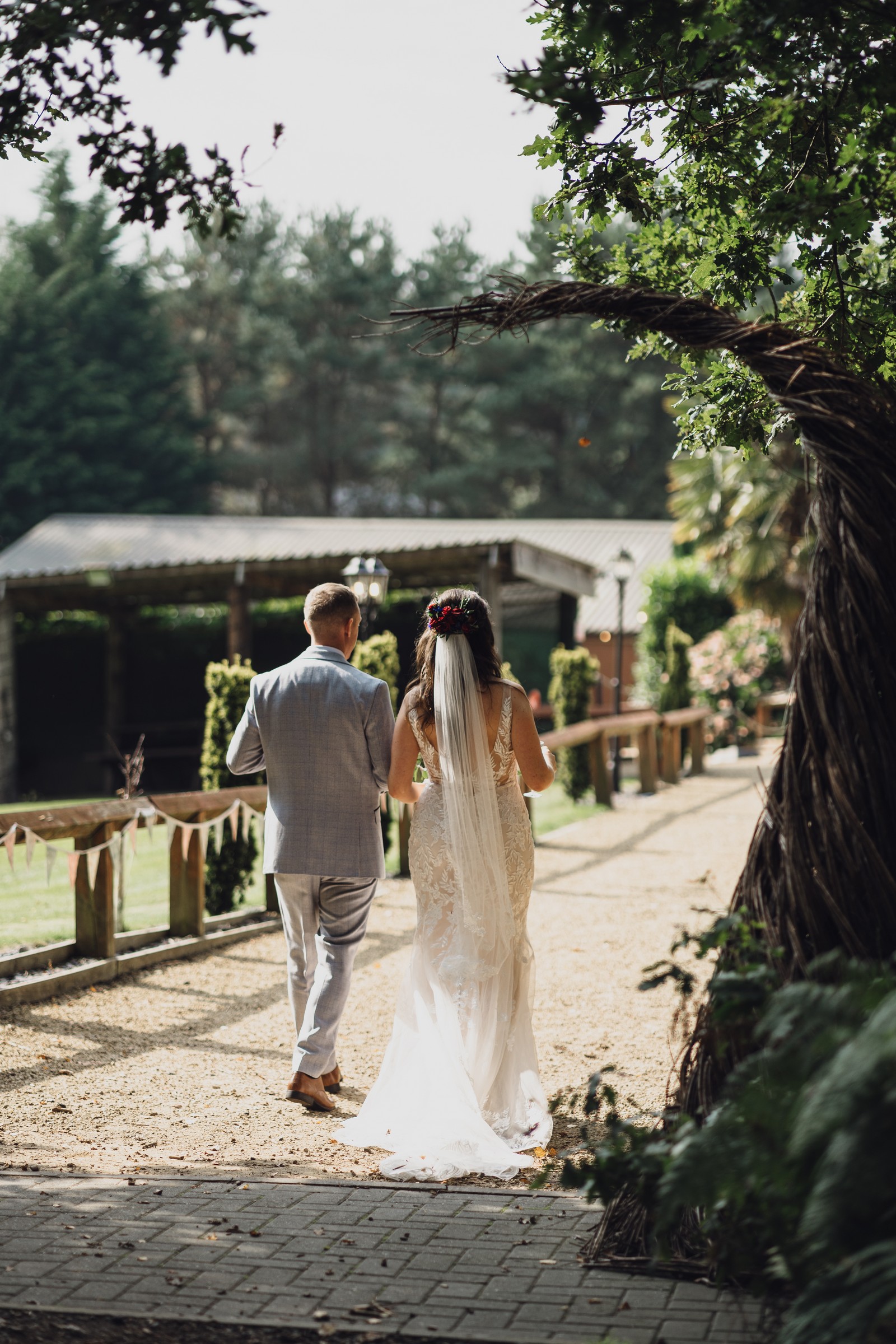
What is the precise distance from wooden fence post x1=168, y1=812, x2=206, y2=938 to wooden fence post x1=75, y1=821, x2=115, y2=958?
804mm

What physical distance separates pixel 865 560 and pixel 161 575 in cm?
1597

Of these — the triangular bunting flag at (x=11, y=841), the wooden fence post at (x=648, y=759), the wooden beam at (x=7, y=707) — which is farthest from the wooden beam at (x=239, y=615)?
the triangular bunting flag at (x=11, y=841)

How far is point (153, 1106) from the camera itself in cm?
492

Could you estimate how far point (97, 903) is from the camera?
22.9 ft

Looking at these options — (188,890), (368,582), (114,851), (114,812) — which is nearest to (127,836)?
(114,851)

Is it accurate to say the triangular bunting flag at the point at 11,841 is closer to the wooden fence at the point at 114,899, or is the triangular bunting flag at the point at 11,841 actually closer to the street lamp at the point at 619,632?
the wooden fence at the point at 114,899

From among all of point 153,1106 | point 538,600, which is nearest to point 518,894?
point 153,1106

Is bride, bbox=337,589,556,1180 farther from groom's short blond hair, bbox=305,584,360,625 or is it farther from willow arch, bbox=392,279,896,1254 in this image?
willow arch, bbox=392,279,896,1254

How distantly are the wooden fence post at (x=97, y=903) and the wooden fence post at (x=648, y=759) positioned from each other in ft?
36.7

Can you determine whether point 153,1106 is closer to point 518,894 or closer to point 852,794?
point 518,894

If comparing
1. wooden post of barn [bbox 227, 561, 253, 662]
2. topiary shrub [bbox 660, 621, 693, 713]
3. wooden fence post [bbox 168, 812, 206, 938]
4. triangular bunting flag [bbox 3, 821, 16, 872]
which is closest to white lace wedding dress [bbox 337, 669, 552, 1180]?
triangular bunting flag [bbox 3, 821, 16, 872]

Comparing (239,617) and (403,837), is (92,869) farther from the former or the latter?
(239,617)

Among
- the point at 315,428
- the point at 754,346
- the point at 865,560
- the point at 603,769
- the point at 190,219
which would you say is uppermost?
the point at 315,428

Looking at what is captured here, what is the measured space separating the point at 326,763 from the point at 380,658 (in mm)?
6124
